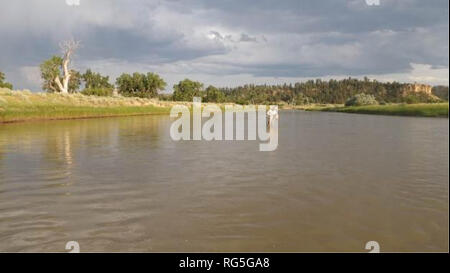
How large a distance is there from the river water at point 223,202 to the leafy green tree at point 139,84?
122882 mm

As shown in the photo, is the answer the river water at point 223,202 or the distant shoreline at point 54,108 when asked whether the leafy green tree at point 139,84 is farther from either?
the river water at point 223,202

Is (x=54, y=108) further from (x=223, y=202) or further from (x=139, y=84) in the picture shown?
(x=139, y=84)

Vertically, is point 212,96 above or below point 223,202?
above

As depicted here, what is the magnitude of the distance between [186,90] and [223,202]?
151 meters

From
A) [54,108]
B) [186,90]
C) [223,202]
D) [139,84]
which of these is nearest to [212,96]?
[186,90]

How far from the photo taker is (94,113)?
5378 cm

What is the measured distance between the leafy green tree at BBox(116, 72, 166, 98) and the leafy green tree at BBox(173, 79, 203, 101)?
1775 centimetres

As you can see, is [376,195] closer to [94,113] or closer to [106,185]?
[106,185]

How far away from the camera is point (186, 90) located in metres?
157

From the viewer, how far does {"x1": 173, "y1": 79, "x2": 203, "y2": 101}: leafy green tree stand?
511ft

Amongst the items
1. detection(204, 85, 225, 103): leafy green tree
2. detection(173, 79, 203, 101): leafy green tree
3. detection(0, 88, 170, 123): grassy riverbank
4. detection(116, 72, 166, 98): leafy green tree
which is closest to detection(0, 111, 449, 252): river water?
detection(0, 88, 170, 123): grassy riverbank

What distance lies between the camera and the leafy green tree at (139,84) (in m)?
136

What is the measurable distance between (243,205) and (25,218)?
526 centimetres

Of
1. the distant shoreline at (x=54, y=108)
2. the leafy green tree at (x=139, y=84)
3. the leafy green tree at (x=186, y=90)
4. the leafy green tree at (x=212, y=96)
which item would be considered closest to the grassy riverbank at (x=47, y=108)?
the distant shoreline at (x=54, y=108)
